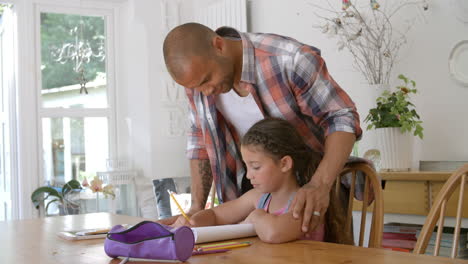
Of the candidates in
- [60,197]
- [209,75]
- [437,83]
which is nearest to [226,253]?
[209,75]

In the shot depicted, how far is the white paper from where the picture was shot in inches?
47.3

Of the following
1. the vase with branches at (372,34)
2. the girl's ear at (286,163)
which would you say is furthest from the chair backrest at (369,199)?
the vase with branches at (372,34)

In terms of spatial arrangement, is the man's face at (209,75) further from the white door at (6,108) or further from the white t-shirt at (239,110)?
the white door at (6,108)

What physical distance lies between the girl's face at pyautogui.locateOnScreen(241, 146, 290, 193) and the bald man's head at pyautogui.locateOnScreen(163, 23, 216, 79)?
27 cm

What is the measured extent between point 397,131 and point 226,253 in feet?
6.78

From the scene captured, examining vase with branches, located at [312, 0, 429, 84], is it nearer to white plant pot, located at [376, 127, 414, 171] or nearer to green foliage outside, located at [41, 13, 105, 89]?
white plant pot, located at [376, 127, 414, 171]

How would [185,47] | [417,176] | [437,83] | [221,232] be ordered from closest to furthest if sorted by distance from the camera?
1. [221,232]
2. [185,47]
3. [417,176]
4. [437,83]

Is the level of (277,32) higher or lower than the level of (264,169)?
higher

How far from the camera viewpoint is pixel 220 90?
1.53 m

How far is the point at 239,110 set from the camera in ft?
5.65

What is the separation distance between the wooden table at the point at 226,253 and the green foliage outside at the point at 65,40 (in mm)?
3437

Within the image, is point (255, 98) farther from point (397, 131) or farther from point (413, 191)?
point (397, 131)

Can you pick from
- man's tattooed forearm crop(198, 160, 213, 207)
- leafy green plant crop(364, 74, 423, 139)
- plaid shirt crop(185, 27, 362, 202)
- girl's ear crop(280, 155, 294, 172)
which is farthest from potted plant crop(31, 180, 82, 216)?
girl's ear crop(280, 155, 294, 172)

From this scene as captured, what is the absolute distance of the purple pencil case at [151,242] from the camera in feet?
3.40
